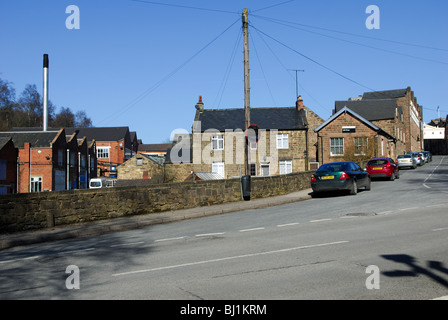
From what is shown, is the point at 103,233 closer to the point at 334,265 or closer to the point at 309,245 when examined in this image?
the point at 309,245

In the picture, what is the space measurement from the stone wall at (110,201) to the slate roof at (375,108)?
4210 cm

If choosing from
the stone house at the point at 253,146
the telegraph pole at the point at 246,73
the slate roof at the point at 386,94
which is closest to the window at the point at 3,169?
the stone house at the point at 253,146

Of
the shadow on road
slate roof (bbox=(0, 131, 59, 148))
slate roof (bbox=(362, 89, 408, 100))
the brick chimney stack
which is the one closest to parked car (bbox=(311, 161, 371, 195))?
the shadow on road

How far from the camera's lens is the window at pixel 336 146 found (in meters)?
48.0

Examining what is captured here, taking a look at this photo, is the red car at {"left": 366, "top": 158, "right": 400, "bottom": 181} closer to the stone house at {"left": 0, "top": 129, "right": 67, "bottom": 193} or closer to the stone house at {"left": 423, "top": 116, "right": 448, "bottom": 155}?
the stone house at {"left": 0, "top": 129, "right": 67, "bottom": 193}

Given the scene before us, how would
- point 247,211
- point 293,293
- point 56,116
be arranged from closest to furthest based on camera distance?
point 293,293 < point 247,211 < point 56,116

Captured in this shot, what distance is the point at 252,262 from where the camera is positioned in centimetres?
784

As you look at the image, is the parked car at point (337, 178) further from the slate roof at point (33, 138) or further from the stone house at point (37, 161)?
the slate roof at point (33, 138)

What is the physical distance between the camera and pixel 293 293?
580 centimetres

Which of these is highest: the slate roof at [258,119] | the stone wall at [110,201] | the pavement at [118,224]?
the slate roof at [258,119]

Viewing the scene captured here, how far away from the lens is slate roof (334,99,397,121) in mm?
59719

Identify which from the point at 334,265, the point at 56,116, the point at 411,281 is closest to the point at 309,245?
the point at 334,265

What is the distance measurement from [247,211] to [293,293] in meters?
11.7

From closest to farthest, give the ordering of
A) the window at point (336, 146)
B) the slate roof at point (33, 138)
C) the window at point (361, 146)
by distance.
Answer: the window at point (361, 146), the window at point (336, 146), the slate roof at point (33, 138)
